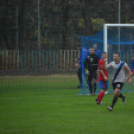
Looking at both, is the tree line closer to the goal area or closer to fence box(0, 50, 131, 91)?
fence box(0, 50, 131, 91)

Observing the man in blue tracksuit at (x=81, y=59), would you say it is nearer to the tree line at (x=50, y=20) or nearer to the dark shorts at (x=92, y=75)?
the dark shorts at (x=92, y=75)

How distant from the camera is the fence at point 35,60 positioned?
13.3 meters

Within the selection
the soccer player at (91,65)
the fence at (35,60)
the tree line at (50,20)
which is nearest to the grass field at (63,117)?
the soccer player at (91,65)

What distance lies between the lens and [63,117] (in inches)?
288

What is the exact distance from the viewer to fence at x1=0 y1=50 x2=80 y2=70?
13.3 m

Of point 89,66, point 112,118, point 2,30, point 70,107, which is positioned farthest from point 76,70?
point 112,118

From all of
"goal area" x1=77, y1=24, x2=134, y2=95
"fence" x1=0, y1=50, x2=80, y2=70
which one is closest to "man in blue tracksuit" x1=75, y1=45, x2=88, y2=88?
"goal area" x1=77, y1=24, x2=134, y2=95

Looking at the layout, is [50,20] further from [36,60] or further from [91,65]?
[91,65]

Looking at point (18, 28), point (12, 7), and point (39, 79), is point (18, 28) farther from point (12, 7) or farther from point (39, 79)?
point (39, 79)

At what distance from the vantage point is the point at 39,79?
1407 cm

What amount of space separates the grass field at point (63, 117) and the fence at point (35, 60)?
3.25 metres

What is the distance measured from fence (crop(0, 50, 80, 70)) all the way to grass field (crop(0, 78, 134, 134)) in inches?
128

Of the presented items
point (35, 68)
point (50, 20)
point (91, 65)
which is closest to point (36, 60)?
point (35, 68)

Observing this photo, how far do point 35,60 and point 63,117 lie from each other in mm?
6360
